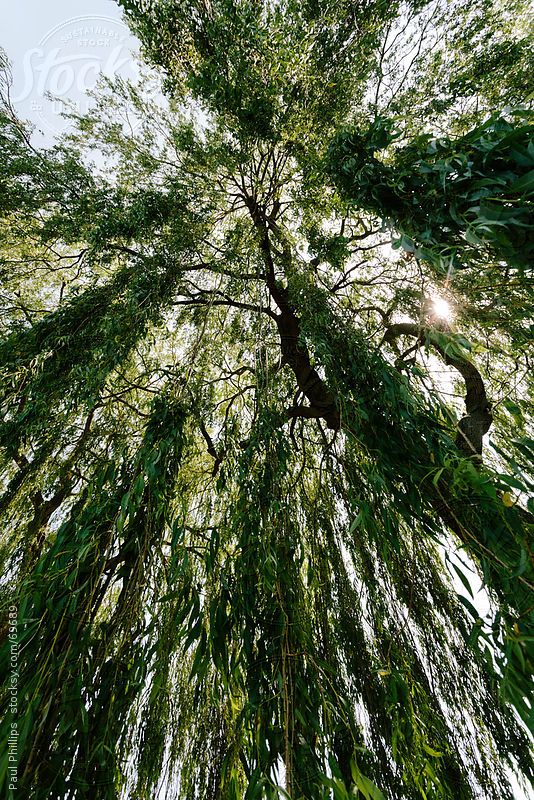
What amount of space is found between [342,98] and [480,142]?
6.16ft

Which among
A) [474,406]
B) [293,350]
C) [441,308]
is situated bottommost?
[441,308]

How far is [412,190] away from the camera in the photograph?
107cm

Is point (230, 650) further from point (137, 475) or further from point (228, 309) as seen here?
point (228, 309)

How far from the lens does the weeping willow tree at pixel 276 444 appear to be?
813mm

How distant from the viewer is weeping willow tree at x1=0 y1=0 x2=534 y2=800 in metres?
0.81

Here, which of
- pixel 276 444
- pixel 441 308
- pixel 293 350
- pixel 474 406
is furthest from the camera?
pixel 293 350

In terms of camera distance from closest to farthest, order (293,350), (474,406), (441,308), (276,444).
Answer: (276,444), (441,308), (474,406), (293,350)

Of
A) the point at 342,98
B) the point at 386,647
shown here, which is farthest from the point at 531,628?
the point at 342,98

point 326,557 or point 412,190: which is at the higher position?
point 412,190

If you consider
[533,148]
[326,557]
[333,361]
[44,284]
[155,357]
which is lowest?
[326,557]

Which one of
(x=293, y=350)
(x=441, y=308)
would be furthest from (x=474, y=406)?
(x=293, y=350)

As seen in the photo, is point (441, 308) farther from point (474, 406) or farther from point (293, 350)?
point (293, 350)

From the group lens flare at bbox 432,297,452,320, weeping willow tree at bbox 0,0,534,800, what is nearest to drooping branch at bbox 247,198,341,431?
weeping willow tree at bbox 0,0,534,800

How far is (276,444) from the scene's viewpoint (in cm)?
136
